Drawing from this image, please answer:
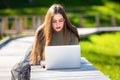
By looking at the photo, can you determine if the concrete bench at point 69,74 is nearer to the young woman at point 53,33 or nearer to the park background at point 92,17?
the young woman at point 53,33

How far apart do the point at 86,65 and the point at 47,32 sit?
0.74 m

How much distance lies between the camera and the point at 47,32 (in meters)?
6.82

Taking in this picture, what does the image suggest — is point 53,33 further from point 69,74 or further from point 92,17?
point 92,17

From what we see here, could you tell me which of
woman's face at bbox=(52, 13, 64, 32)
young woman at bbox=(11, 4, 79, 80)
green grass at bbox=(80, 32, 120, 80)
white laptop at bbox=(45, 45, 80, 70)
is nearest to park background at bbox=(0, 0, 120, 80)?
green grass at bbox=(80, 32, 120, 80)

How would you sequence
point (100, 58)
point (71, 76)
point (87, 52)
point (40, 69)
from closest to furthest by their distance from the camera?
point (71, 76), point (40, 69), point (100, 58), point (87, 52)

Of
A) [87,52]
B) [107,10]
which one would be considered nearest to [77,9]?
[107,10]

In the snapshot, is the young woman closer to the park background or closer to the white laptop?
the white laptop

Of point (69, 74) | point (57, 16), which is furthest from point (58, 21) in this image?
point (69, 74)

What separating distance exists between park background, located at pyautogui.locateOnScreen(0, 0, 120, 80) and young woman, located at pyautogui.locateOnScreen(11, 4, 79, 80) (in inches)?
179

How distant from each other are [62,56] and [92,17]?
2738cm

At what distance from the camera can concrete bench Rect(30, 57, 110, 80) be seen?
5.95 metres

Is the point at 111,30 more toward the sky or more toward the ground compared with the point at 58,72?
more toward the ground

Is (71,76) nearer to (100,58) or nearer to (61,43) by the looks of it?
(61,43)

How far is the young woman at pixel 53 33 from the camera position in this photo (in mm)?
6688
